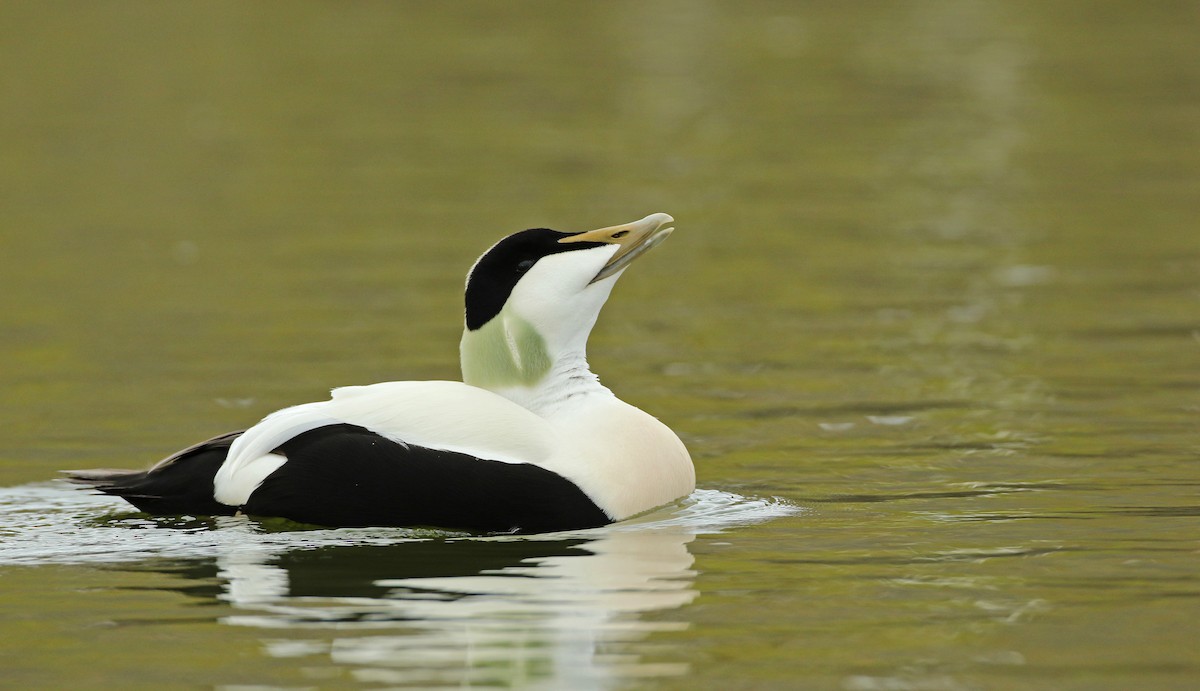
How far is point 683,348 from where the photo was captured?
10.9 m

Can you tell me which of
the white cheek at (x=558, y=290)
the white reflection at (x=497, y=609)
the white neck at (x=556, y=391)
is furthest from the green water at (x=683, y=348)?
the white cheek at (x=558, y=290)

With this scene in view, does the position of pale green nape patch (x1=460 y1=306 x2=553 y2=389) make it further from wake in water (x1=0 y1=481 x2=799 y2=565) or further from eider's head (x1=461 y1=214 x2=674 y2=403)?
wake in water (x1=0 y1=481 x2=799 y2=565)

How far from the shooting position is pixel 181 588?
6.33 meters

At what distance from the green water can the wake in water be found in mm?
22

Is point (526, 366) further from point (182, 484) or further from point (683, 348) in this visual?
point (683, 348)

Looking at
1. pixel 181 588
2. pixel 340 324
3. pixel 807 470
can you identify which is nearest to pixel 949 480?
pixel 807 470

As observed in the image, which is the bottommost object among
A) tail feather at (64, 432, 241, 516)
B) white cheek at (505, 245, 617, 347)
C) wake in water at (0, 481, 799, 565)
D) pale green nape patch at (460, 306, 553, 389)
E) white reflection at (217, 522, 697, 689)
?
white reflection at (217, 522, 697, 689)

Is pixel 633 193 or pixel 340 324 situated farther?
pixel 633 193

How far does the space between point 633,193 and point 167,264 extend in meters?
4.12

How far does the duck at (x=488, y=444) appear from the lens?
22.2 ft

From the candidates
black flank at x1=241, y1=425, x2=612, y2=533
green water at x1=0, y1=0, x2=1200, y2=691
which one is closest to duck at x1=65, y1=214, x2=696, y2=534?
black flank at x1=241, y1=425, x2=612, y2=533

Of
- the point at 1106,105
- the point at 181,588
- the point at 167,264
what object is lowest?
the point at 181,588

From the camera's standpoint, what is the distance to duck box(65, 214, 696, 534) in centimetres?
676

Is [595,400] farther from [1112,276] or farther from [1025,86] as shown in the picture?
[1025,86]
